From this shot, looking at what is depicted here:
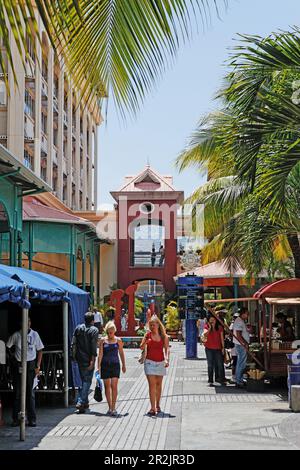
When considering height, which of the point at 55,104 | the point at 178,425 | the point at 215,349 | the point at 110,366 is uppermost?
the point at 55,104

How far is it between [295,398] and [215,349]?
14.3 feet

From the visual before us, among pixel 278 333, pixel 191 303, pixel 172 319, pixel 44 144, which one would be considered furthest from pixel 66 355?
pixel 44 144

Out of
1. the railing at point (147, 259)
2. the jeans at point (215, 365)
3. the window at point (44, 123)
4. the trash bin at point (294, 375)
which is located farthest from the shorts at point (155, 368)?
the window at point (44, 123)

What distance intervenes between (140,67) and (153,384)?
8.48 meters

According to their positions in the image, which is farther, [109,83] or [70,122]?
[70,122]

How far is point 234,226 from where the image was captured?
879 inches

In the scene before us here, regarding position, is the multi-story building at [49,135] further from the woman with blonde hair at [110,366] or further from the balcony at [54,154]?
the woman with blonde hair at [110,366]

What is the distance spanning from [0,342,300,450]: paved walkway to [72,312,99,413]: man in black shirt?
Result: 1.09 feet

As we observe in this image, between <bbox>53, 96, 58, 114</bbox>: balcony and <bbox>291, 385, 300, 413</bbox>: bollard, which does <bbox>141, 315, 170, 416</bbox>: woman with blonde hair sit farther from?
<bbox>53, 96, 58, 114</bbox>: balcony

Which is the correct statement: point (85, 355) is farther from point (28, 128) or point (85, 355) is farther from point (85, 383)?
point (28, 128)

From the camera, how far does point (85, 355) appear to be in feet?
40.3

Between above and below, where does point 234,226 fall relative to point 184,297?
above
